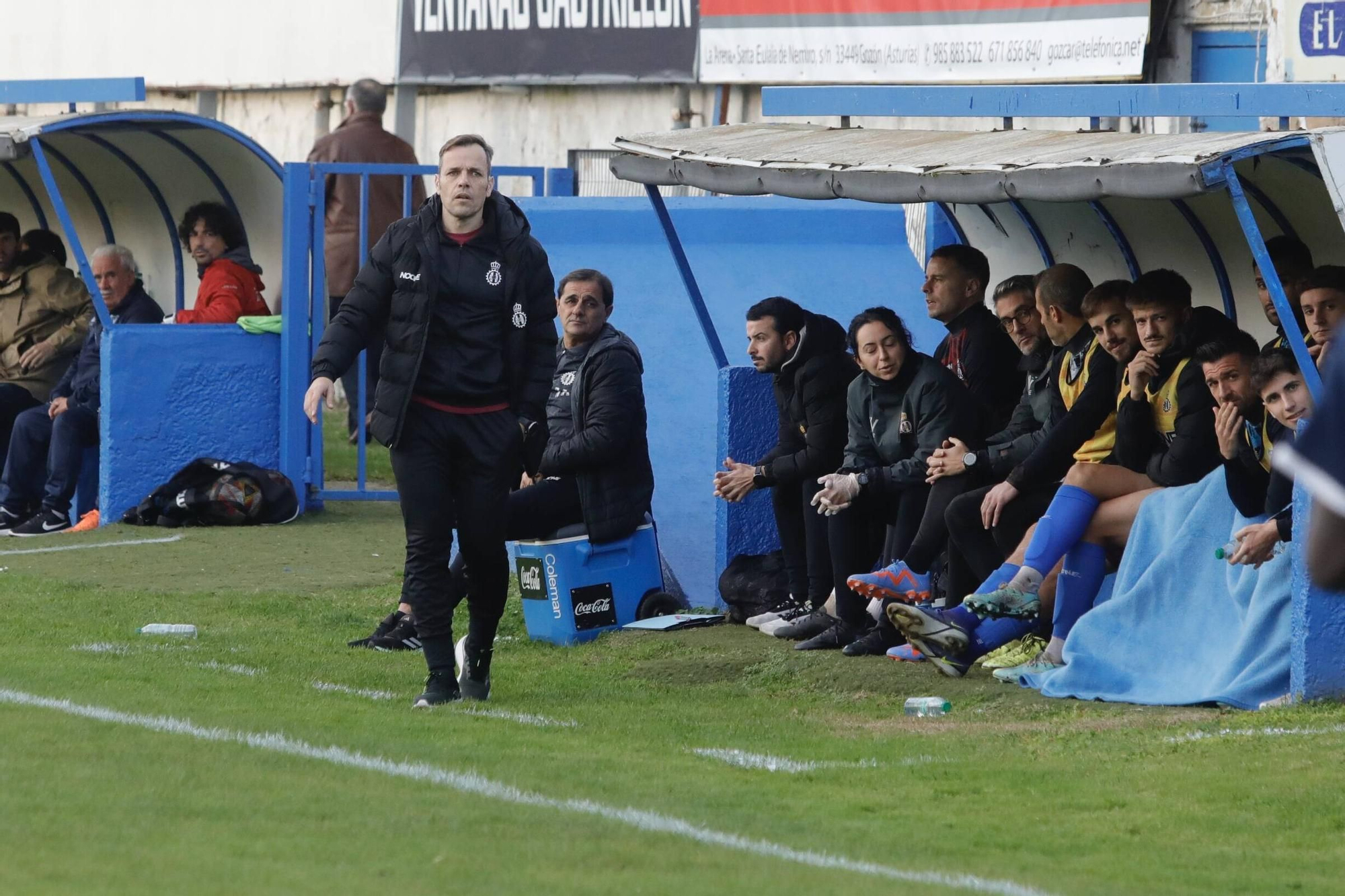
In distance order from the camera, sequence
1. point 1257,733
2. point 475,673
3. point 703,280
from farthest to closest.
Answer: point 703,280 < point 475,673 < point 1257,733

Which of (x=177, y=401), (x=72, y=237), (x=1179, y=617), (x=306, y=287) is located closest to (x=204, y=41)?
(x=306, y=287)

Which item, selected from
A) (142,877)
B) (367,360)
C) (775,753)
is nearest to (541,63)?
(367,360)

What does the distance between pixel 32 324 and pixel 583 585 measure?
591cm

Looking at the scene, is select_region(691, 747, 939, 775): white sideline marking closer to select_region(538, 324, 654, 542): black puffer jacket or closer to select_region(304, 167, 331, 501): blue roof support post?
select_region(538, 324, 654, 542): black puffer jacket

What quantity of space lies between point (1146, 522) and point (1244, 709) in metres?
0.92

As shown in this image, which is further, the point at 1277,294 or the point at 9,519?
the point at 9,519

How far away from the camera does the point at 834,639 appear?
347 inches

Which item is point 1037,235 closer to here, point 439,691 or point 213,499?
point 439,691

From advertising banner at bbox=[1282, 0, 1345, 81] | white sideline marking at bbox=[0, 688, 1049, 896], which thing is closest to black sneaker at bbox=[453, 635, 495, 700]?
white sideline marking at bbox=[0, 688, 1049, 896]

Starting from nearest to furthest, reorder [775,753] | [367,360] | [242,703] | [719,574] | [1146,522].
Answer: [775,753]
[242,703]
[1146,522]
[719,574]
[367,360]

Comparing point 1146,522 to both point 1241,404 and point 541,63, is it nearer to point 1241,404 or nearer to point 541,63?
point 1241,404

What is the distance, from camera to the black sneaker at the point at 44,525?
13.0 m

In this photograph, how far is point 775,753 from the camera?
22.2ft

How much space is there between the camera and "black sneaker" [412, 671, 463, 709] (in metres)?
7.57
